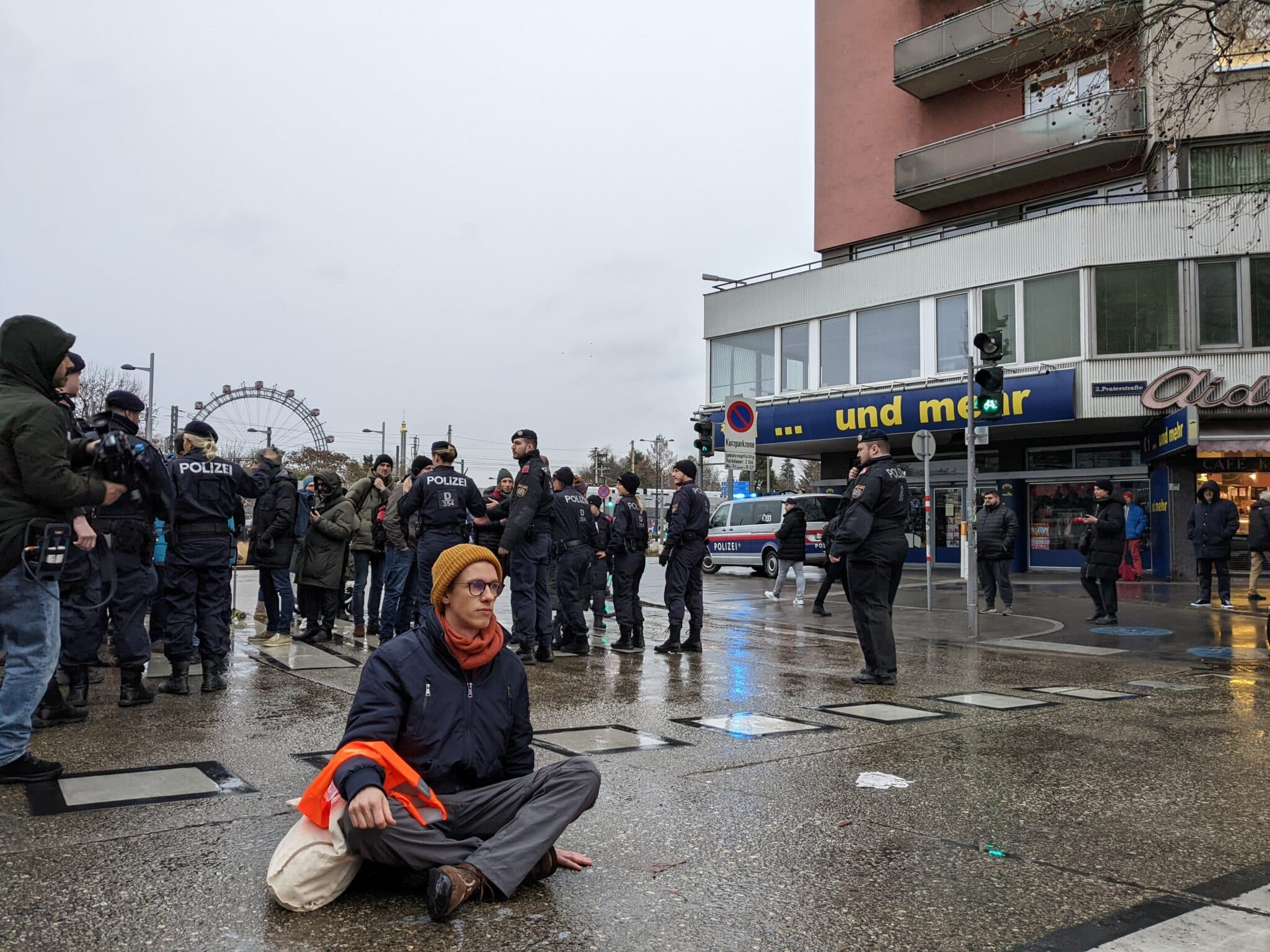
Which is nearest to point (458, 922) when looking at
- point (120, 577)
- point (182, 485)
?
point (120, 577)

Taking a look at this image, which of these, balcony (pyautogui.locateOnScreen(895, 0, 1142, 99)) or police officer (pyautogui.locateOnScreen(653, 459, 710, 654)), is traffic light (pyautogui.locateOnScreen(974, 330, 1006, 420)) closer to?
police officer (pyautogui.locateOnScreen(653, 459, 710, 654))

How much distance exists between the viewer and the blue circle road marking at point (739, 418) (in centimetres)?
1483

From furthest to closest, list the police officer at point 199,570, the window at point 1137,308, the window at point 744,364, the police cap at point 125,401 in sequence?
1. the window at point 744,364
2. the window at point 1137,308
3. the police officer at point 199,570
4. the police cap at point 125,401

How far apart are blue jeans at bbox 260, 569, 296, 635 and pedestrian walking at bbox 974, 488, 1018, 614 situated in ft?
30.3

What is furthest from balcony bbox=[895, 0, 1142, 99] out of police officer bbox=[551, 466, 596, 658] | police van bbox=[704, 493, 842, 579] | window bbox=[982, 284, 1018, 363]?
police officer bbox=[551, 466, 596, 658]

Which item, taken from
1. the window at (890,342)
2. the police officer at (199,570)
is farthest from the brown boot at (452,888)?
the window at (890,342)

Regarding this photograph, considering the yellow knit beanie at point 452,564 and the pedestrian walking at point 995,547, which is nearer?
the yellow knit beanie at point 452,564

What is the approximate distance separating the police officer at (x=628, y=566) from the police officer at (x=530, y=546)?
4.27 ft

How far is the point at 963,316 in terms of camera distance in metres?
24.5

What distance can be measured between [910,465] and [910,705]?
21.0 meters

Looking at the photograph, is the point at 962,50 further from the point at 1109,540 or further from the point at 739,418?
the point at 1109,540

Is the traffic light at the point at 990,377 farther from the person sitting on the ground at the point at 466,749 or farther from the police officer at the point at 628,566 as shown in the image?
the person sitting on the ground at the point at 466,749

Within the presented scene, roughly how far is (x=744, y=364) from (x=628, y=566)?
20.0 meters

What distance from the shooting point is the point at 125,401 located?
260 inches
